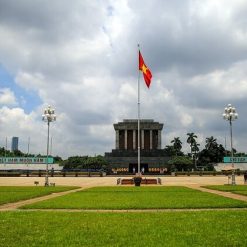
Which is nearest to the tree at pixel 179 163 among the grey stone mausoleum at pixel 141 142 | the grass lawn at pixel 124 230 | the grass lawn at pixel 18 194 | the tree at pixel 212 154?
the grey stone mausoleum at pixel 141 142

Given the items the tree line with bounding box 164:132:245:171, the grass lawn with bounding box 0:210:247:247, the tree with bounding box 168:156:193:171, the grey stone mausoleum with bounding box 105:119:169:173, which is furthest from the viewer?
the tree line with bounding box 164:132:245:171

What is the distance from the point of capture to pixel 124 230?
10.6 m

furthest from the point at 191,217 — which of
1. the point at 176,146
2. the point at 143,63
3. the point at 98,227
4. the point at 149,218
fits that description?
the point at 176,146

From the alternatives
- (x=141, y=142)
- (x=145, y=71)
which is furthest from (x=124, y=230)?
(x=141, y=142)

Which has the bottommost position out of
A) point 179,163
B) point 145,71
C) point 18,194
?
point 18,194

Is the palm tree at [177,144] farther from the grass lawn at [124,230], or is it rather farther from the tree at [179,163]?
the grass lawn at [124,230]

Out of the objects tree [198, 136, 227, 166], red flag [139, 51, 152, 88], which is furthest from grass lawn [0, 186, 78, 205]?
tree [198, 136, 227, 166]

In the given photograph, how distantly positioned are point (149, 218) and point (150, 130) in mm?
97724

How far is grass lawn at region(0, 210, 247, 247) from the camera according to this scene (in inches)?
352

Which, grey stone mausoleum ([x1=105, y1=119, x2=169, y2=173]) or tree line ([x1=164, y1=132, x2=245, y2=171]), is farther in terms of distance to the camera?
tree line ([x1=164, y1=132, x2=245, y2=171])

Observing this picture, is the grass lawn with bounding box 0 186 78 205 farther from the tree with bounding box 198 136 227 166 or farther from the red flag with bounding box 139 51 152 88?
the tree with bounding box 198 136 227 166

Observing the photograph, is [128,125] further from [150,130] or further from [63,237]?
[63,237]

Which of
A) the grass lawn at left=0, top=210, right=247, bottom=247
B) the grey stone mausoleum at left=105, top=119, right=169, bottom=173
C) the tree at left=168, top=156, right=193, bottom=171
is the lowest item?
the grass lawn at left=0, top=210, right=247, bottom=247

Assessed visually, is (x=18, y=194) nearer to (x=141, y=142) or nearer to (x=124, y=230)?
(x=124, y=230)
